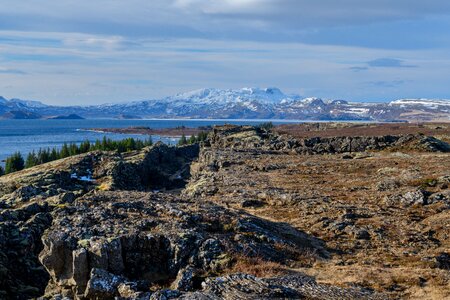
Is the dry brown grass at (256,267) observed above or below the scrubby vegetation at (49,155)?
above

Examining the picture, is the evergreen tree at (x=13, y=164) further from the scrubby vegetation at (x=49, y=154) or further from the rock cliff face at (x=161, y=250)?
the rock cliff face at (x=161, y=250)

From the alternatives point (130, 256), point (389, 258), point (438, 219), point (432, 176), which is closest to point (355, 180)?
point (432, 176)

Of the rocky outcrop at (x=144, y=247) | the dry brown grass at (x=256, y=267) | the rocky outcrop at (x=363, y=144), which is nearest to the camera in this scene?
the dry brown grass at (x=256, y=267)

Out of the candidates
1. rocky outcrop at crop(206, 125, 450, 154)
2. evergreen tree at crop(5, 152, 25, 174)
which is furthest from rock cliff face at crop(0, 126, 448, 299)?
evergreen tree at crop(5, 152, 25, 174)

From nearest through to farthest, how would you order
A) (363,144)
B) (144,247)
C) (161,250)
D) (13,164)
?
(144,247) → (161,250) → (363,144) → (13,164)

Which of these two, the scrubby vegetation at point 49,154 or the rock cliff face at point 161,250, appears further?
the scrubby vegetation at point 49,154

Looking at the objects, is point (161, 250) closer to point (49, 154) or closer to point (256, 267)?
point (256, 267)

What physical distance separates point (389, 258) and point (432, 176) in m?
28.3

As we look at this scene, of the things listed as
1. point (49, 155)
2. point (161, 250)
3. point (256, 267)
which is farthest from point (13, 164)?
point (256, 267)

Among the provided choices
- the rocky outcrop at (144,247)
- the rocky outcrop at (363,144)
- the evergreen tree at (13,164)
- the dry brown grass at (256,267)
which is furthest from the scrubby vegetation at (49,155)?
the dry brown grass at (256,267)

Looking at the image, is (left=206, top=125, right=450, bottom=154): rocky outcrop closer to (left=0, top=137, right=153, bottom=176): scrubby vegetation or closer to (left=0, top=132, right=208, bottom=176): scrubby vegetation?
(left=0, top=132, right=208, bottom=176): scrubby vegetation

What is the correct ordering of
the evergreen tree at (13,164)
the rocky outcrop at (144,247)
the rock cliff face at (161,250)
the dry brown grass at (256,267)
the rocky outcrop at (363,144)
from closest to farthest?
the rock cliff face at (161,250) → the dry brown grass at (256,267) → the rocky outcrop at (144,247) → the rocky outcrop at (363,144) → the evergreen tree at (13,164)

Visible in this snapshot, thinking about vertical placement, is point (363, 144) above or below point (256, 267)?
above

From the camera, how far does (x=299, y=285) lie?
22984 mm
